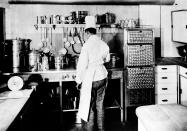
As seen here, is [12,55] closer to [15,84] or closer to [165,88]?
[15,84]

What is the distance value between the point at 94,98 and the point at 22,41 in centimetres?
175

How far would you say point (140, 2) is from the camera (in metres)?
5.67

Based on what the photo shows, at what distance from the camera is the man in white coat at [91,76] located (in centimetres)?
407

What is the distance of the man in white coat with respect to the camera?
4.07 metres

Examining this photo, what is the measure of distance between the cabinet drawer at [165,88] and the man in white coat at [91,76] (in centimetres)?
143

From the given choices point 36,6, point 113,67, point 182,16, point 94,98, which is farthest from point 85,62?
point 182,16

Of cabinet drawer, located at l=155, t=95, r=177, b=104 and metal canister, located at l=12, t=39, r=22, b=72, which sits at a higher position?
metal canister, located at l=12, t=39, r=22, b=72

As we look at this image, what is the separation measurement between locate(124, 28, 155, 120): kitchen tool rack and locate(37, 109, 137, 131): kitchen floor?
A: 0.35m

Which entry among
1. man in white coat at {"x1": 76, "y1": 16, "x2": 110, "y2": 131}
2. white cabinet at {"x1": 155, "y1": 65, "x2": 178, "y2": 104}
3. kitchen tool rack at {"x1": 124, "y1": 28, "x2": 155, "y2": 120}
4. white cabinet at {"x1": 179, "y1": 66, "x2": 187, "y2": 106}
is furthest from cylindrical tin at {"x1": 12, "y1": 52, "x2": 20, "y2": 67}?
white cabinet at {"x1": 179, "y1": 66, "x2": 187, "y2": 106}

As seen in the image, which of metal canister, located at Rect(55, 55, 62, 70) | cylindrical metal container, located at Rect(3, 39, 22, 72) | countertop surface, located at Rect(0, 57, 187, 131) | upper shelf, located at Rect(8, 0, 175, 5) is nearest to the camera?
countertop surface, located at Rect(0, 57, 187, 131)

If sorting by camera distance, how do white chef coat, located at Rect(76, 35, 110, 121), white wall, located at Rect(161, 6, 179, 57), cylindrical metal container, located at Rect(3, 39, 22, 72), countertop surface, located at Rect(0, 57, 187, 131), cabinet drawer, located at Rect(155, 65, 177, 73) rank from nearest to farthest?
countertop surface, located at Rect(0, 57, 187, 131) → white chef coat, located at Rect(76, 35, 110, 121) → cylindrical metal container, located at Rect(3, 39, 22, 72) → cabinet drawer, located at Rect(155, 65, 177, 73) → white wall, located at Rect(161, 6, 179, 57)

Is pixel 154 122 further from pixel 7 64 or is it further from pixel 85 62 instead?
pixel 7 64

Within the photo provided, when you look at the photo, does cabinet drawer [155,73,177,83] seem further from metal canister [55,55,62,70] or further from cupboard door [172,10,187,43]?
metal canister [55,55,62,70]

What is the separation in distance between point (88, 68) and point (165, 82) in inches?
73.2
